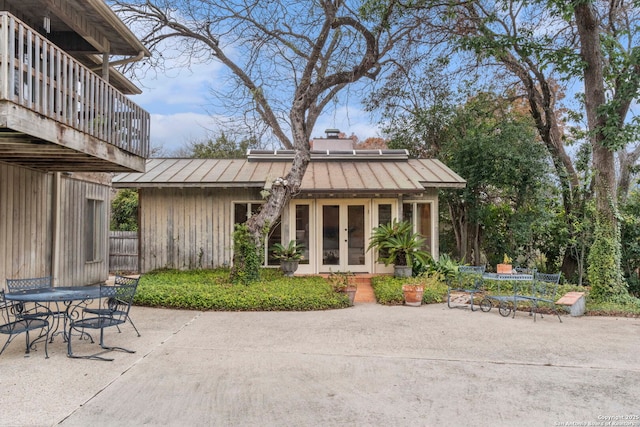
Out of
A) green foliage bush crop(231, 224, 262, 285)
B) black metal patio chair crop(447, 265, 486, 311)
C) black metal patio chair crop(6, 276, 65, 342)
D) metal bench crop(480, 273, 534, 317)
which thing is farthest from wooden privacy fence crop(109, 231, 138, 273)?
metal bench crop(480, 273, 534, 317)

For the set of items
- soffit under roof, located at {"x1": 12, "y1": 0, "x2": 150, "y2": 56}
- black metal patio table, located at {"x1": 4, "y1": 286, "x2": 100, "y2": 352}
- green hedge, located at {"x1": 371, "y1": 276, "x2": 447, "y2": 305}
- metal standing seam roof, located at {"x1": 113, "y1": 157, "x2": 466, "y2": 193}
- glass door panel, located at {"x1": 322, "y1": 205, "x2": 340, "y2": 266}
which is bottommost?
green hedge, located at {"x1": 371, "y1": 276, "x2": 447, "y2": 305}

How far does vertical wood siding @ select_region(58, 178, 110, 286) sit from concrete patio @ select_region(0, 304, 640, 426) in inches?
178

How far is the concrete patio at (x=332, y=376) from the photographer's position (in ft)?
11.4

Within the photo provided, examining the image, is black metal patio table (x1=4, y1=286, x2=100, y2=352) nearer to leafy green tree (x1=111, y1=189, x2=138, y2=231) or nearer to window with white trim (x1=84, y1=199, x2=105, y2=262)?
window with white trim (x1=84, y1=199, x2=105, y2=262)

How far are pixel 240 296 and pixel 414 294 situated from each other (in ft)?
11.3

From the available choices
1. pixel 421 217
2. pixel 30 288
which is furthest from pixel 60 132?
pixel 421 217

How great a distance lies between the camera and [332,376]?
171 inches

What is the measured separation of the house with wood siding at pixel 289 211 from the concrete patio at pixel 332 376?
482cm

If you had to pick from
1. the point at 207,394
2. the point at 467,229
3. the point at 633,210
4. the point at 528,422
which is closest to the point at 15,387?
the point at 207,394

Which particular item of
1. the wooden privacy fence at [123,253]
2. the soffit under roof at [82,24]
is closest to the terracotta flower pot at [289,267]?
the soffit under roof at [82,24]

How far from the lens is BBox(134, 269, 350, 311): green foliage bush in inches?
301

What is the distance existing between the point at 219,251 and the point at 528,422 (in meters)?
9.66

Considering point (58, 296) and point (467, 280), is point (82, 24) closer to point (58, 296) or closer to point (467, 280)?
point (58, 296)

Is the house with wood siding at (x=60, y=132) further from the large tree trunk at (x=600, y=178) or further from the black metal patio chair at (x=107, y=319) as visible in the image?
the large tree trunk at (x=600, y=178)
